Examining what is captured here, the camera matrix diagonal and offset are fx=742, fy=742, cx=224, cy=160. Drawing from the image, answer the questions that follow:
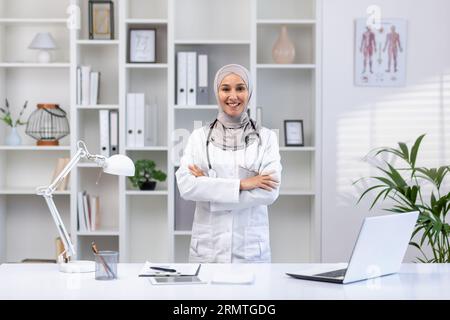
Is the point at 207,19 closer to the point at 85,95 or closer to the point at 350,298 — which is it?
the point at 85,95

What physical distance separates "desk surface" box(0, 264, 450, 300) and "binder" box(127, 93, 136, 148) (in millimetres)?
2150

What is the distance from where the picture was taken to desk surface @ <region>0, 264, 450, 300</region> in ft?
7.53

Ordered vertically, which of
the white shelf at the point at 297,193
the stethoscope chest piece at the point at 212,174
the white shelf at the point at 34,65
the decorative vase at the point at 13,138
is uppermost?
the white shelf at the point at 34,65

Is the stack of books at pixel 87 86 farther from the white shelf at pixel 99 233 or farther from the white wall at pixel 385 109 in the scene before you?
the white wall at pixel 385 109

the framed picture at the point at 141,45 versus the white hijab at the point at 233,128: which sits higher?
the framed picture at the point at 141,45

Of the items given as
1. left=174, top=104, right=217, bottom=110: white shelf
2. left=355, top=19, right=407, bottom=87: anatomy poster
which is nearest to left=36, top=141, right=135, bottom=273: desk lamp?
left=174, top=104, right=217, bottom=110: white shelf

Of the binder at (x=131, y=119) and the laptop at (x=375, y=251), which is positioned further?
the binder at (x=131, y=119)

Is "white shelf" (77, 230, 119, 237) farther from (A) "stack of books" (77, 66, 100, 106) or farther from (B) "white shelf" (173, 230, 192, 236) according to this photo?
(A) "stack of books" (77, 66, 100, 106)

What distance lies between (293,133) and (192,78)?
76 cm

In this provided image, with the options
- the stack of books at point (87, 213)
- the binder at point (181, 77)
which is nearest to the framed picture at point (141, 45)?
the binder at point (181, 77)

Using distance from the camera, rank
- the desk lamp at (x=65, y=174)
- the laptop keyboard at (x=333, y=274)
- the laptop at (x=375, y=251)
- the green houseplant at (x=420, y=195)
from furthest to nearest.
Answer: the green houseplant at (x=420, y=195) → the desk lamp at (x=65, y=174) → the laptop keyboard at (x=333, y=274) → the laptop at (x=375, y=251)

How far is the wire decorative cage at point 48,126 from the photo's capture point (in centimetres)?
492

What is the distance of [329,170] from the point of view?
4.75m

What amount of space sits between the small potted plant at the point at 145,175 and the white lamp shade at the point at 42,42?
0.95m
